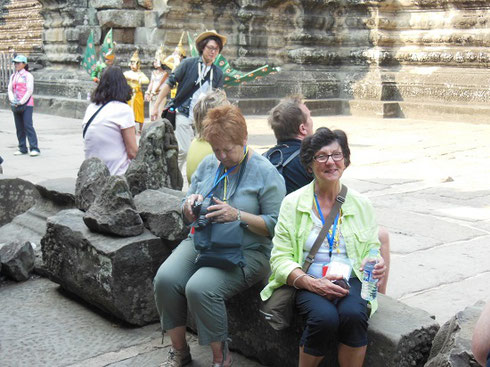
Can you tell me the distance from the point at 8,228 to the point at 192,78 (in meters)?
2.32

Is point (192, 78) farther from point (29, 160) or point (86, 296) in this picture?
point (29, 160)

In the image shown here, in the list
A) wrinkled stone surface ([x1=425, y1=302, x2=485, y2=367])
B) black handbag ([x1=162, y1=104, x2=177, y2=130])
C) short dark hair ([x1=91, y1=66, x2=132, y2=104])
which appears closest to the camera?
wrinkled stone surface ([x1=425, y1=302, x2=485, y2=367])

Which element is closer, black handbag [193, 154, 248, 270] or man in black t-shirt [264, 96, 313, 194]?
black handbag [193, 154, 248, 270]

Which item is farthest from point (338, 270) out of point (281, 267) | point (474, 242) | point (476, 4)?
point (476, 4)

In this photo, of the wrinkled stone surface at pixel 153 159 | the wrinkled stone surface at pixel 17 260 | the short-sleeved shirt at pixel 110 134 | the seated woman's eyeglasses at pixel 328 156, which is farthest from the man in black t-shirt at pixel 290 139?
the wrinkled stone surface at pixel 17 260

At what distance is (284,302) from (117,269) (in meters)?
1.24

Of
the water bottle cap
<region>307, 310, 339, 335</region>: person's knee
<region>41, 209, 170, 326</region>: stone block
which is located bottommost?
<region>41, 209, 170, 326</region>: stone block

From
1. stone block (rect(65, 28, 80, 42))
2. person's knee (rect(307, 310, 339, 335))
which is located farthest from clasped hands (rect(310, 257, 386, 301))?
stone block (rect(65, 28, 80, 42))

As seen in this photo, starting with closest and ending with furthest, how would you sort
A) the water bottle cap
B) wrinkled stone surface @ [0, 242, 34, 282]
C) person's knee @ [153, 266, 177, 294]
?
the water bottle cap < person's knee @ [153, 266, 177, 294] < wrinkled stone surface @ [0, 242, 34, 282]

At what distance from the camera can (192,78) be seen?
693cm

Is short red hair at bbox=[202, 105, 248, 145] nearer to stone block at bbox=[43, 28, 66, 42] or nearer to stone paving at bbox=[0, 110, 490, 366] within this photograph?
stone paving at bbox=[0, 110, 490, 366]

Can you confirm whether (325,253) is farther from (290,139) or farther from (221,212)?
(290,139)

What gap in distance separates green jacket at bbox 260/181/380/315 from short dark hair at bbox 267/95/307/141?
2.76 ft

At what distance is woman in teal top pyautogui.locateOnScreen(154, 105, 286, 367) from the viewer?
11.2 feet
